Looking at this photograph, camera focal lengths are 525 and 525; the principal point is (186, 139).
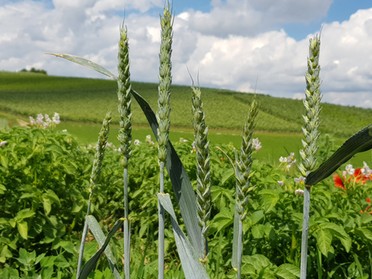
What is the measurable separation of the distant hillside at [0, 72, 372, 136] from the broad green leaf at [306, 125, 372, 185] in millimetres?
31592

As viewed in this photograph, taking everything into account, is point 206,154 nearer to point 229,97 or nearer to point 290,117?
point 290,117

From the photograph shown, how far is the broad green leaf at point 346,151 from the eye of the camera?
3.10 ft

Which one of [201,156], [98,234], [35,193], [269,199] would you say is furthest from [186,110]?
[201,156]

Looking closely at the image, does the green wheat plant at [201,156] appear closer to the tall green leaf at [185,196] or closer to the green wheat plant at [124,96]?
the tall green leaf at [185,196]

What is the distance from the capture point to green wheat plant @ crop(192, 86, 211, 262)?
93 cm

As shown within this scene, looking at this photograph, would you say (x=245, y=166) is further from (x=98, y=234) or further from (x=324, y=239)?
(x=324, y=239)

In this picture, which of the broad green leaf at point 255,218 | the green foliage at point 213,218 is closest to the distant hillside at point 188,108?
the green foliage at point 213,218

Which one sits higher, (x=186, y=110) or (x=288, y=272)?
(x=186, y=110)

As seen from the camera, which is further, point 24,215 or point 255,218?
point 24,215

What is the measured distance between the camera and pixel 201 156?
0.94 m

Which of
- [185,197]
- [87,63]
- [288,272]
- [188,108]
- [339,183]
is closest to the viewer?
[185,197]

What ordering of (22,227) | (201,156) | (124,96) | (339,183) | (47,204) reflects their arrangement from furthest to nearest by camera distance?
(339,183)
(47,204)
(22,227)
(124,96)
(201,156)

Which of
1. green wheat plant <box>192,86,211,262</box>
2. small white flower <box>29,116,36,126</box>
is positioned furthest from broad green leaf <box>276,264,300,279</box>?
small white flower <box>29,116,36,126</box>

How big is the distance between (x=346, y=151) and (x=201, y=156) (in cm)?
28
